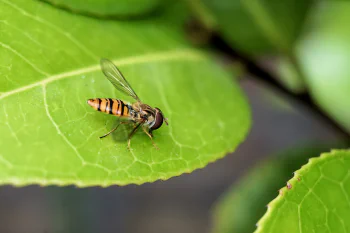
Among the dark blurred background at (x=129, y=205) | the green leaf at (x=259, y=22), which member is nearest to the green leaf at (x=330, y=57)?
the green leaf at (x=259, y=22)

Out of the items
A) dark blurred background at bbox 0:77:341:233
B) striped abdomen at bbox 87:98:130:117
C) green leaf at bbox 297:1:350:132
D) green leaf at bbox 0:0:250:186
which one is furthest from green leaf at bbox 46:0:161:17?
dark blurred background at bbox 0:77:341:233

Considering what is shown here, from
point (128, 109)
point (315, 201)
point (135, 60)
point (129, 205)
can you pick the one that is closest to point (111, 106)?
point (128, 109)

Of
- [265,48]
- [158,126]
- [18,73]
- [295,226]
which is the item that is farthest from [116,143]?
[265,48]

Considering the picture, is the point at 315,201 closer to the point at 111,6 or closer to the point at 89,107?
the point at 89,107

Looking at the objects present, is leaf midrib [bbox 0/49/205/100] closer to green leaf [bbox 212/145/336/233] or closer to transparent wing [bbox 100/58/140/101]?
transparent wing [bbox 100/58/140/101]

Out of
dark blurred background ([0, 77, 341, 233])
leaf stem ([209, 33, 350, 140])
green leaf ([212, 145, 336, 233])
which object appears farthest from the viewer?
dark blurred background ([0, 77, 341, 233])

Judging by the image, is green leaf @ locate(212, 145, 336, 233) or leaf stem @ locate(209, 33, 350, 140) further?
green leaf @ locate(212, 145, 336, 233)
